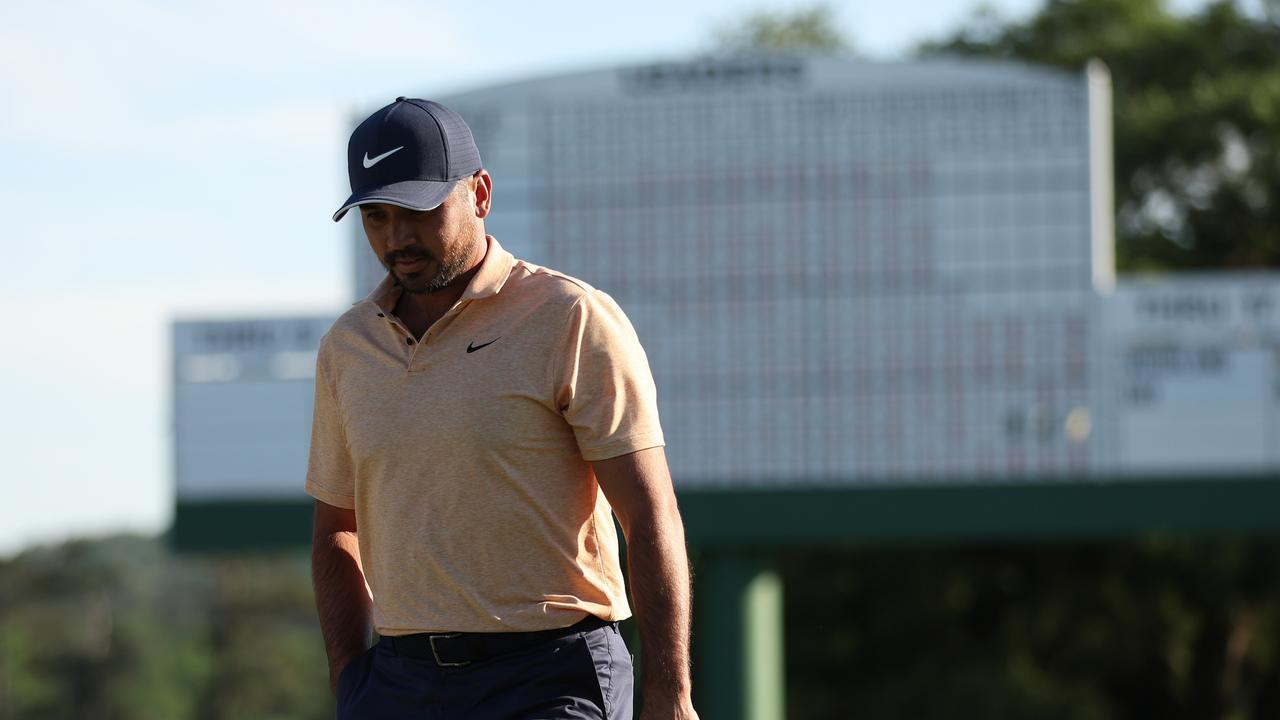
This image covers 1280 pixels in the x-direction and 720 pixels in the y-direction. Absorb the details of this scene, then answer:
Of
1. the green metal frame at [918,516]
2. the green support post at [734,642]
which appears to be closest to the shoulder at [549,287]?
the green metal frame at [918,516]

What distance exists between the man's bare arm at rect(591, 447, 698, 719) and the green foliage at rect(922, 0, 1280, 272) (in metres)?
23.9

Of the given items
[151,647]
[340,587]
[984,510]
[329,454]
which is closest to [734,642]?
[984,510]

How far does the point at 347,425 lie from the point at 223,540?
41.8 feet

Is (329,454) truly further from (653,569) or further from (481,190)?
(653,569)

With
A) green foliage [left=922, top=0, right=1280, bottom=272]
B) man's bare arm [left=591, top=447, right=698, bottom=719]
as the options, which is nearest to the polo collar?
man's bare arm [left=591, top=447, right=698, bottom=719]

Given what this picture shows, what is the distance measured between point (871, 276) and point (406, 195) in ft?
39.4

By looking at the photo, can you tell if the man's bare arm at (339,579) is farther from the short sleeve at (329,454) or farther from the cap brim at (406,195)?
the cap brim at (406,195)

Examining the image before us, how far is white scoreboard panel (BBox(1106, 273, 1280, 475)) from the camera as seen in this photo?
49.4 ft

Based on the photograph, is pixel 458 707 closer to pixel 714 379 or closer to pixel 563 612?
pixel 563 612

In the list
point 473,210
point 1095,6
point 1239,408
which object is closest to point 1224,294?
point 1239,408

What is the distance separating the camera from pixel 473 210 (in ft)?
11.0

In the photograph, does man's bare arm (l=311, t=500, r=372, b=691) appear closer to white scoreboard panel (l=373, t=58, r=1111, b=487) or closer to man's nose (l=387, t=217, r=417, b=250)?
man's nose (l=387, t=217, r=417, b=250)

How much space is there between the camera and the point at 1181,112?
86.7ft

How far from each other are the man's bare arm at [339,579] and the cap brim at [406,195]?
1.85ft
